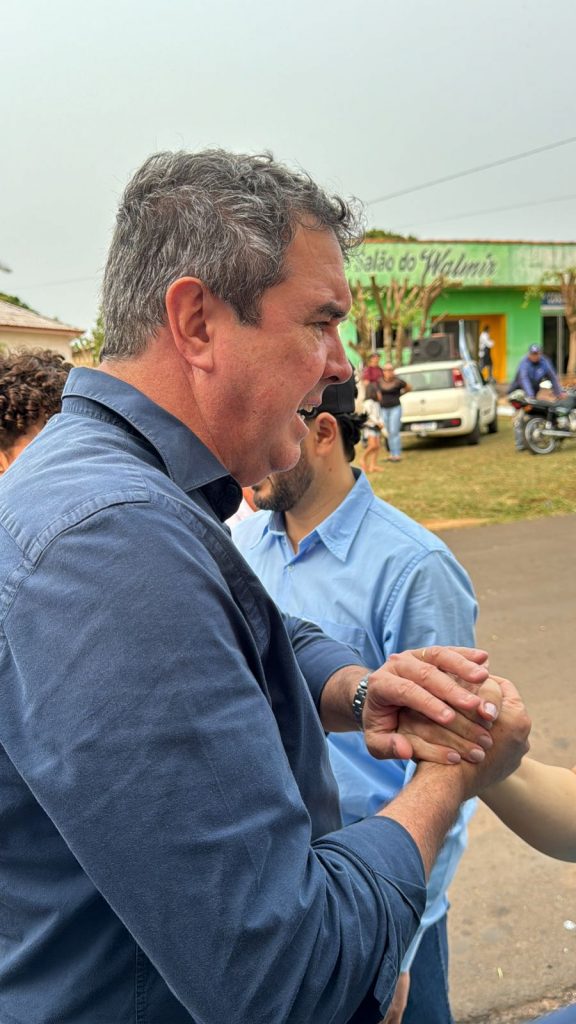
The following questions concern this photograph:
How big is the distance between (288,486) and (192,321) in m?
1.31

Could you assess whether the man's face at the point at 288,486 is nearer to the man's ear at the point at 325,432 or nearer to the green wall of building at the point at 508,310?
the man's ear at the point at 325,432

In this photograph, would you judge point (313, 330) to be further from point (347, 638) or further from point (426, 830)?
point (347, 638)

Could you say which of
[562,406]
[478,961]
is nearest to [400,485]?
[562,406]

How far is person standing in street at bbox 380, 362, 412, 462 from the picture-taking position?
53.3ft

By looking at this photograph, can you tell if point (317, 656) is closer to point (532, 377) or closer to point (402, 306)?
point (532, 377)

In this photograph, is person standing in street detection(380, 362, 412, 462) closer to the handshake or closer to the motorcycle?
the motorcycle

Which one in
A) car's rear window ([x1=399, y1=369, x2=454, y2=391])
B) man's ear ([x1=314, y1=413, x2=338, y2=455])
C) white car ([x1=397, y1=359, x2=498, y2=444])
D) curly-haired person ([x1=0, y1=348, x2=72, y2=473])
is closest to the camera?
man's ear ([x1=314, y1=413, x2=338, y2=455])

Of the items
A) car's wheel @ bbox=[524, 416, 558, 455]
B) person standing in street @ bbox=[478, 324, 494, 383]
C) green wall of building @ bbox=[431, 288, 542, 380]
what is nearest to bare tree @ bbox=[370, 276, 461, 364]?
person standing in street @ bbox=[478, 324, 494, 383]

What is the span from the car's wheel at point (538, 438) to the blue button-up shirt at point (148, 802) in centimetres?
1559

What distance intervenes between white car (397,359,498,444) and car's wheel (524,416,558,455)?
72.2 inches

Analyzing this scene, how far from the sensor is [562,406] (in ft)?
52.0

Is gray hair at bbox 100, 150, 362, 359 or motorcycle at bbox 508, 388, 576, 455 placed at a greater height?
gray hair at bbox 100, 150, 362, 359

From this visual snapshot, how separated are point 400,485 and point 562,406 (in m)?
4.48

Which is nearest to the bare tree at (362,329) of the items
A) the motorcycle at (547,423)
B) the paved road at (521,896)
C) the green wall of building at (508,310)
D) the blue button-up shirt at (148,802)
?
the green wall of building at (508,310)
